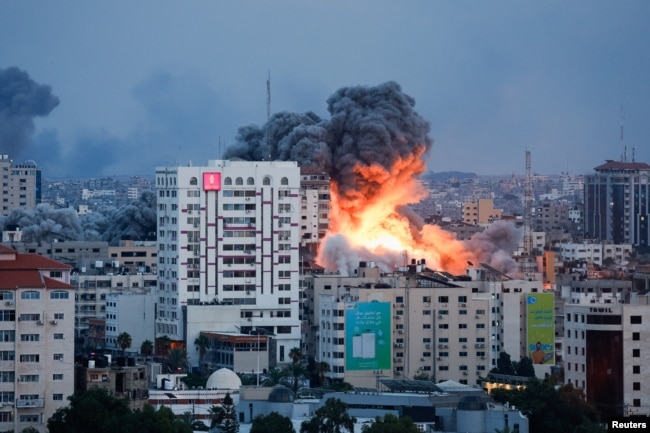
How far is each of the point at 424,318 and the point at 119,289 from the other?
18566mm

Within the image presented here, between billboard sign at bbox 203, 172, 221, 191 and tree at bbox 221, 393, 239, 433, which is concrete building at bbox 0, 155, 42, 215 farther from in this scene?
tree at bbox 221, 393, 239, 433

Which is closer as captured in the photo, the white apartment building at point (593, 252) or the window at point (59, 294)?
the window at point (59, 294)

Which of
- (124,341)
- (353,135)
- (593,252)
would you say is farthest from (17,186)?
(124,341)

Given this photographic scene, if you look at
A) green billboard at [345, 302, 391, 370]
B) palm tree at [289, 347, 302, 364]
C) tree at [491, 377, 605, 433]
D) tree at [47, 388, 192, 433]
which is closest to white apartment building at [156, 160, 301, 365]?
palm tree at [289, 347, 302, 364]

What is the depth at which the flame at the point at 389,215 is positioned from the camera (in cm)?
12656

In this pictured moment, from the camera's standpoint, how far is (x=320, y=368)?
313 ft

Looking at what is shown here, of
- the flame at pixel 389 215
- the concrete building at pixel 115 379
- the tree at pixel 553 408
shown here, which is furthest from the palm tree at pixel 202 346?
the flame at pixel 389 215

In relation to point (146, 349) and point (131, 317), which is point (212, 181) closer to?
point (131, 317)

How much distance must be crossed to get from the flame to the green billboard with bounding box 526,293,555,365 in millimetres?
21124

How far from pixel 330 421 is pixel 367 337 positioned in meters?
22.7

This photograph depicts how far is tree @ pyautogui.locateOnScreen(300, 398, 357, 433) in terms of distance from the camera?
74312 mm

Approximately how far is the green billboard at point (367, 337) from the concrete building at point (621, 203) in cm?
9761

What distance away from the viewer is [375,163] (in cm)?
12988

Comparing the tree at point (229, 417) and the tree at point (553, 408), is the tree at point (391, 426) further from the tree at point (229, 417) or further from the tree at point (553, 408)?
the tree at point (553, 408)
